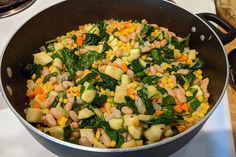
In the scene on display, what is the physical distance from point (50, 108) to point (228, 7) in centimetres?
74

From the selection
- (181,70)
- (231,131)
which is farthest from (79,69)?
(231,131)

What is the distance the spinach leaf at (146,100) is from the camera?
0.90 m

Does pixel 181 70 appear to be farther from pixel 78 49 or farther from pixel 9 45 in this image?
pixel 9 45

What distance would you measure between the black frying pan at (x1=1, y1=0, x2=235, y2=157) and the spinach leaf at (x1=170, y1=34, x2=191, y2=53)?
17 mm

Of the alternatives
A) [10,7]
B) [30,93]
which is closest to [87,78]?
[30,93]

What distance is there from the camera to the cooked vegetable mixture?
33.7 inches

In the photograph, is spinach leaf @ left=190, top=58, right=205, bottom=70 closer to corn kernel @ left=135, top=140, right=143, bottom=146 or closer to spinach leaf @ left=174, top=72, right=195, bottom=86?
spinach leaf @ left=174, top=72, right=195, bottom=86

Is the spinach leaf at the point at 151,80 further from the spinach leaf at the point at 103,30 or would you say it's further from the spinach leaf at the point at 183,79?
the spinach leaf at the point at 103,30

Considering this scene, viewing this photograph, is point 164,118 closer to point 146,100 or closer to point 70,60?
point 146,100

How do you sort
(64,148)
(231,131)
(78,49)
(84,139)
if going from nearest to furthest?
(64,148)
(84,139)
(231,131)
(78,49)

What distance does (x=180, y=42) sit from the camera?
111cm

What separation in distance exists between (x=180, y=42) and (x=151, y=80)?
0.20 m

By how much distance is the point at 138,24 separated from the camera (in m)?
1.16

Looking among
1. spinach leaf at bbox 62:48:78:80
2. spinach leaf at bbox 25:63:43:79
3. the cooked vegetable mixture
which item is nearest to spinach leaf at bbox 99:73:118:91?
the cooked vegetable mixture
